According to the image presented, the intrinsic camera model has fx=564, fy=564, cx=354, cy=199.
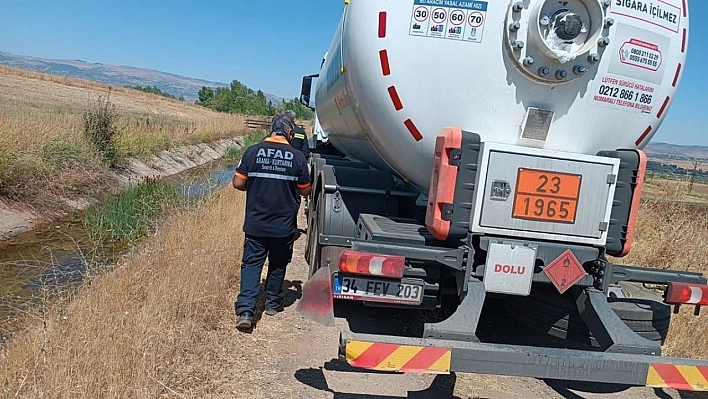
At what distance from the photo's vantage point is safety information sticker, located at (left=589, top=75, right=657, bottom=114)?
3.80 m

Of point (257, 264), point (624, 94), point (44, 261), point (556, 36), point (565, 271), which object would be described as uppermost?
point (556, 36)

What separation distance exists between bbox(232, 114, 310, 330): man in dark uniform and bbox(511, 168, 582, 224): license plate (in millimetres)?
2071

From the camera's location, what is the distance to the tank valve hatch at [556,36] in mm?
3516

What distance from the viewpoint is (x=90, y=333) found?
365cm

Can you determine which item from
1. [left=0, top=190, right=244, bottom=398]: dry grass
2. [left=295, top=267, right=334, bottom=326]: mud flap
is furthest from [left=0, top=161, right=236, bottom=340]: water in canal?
[left=295, top=267, right=334, bottom=326]: mud flap

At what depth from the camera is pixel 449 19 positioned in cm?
359

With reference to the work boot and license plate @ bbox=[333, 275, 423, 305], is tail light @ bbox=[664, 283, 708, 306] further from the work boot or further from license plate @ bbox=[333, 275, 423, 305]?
the work boot

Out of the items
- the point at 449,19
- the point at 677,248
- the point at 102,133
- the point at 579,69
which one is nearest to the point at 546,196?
the point at 579,69

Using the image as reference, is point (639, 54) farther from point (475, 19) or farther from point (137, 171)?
point (137, 171)

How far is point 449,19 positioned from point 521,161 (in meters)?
1.02

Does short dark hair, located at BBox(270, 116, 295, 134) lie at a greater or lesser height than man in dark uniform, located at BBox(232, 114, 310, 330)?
greater

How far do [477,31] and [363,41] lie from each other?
767 millimetres

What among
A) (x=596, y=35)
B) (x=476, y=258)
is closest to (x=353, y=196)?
(x=476, y=258)

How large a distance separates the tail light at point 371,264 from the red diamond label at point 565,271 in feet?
3.20
